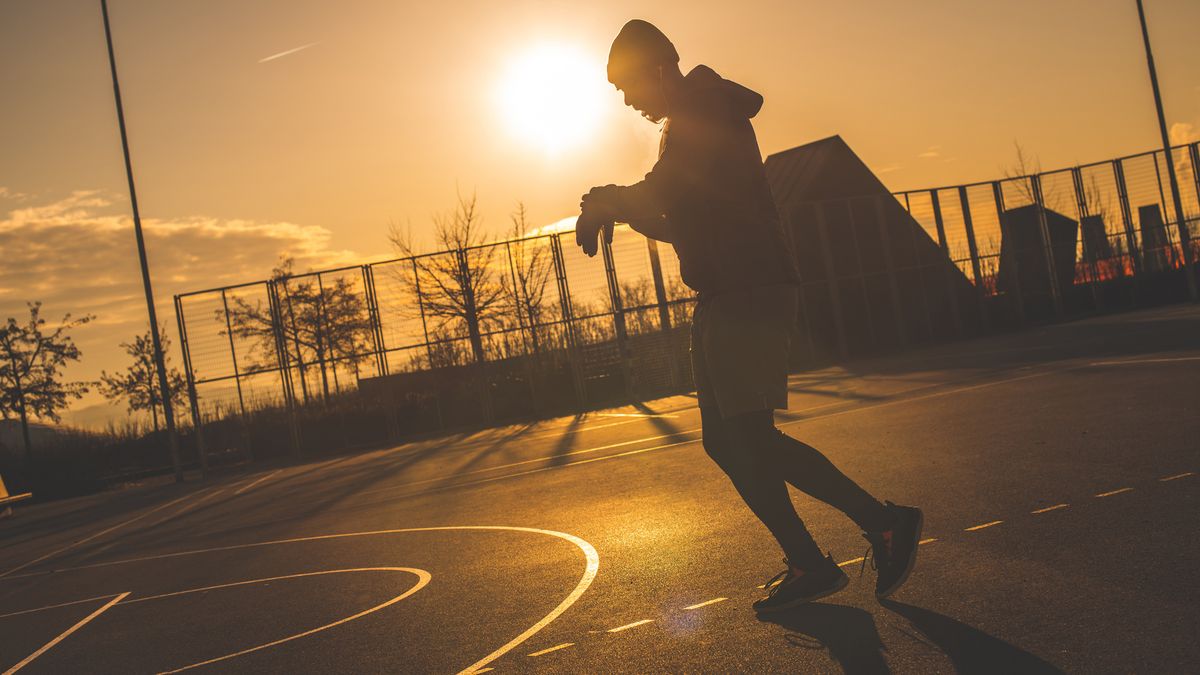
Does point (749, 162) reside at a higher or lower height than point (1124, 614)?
higher

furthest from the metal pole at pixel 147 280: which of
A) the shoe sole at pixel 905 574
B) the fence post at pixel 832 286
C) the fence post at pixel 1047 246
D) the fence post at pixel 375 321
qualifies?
the fence post at pixel 1047 246

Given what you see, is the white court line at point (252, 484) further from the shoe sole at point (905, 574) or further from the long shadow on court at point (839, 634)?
the shoe sole at point (905, 574)

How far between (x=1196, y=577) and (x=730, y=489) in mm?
3958

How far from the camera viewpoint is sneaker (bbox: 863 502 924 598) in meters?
3.79

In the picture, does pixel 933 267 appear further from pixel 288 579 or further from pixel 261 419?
pixel 288 579

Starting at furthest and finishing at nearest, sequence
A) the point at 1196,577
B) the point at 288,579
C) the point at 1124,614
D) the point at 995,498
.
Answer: the point at 288,579 < the point at 995,498 < the point at 1196,577 < the point at 1124,614

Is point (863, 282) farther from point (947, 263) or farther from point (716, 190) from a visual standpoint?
point (716, 190)

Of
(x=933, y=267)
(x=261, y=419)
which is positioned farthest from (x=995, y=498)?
(x=933, y=267)

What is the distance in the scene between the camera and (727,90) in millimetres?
3908

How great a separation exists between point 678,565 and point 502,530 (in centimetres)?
254

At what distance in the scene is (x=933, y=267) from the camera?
104 feet

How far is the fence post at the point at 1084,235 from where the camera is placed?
3127 cm

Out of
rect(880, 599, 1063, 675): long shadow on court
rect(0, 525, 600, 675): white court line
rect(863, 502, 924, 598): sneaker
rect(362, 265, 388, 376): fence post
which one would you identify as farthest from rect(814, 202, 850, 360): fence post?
rect(880, 599, 1063, 675): long shadow on court

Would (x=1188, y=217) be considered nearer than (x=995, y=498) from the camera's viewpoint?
No
